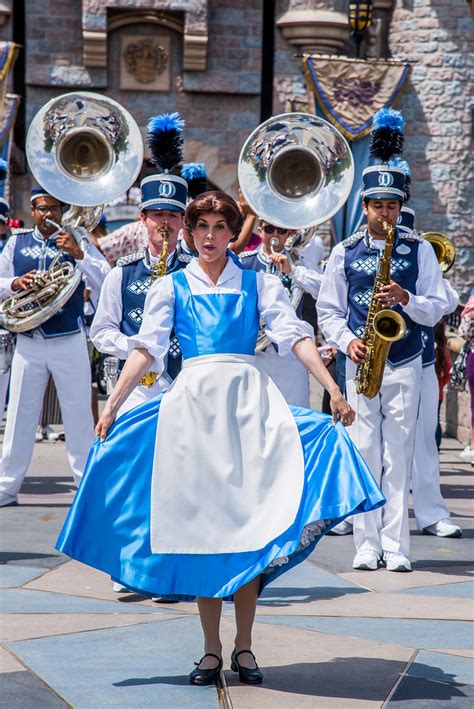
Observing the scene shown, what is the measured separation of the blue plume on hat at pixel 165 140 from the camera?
22.1ft

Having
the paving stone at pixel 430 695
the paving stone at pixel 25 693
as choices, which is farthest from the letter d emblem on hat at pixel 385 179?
the paving stone at pixel 25 693

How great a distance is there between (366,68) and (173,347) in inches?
489

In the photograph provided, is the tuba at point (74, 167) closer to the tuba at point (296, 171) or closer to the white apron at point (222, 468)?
the tuba at point (296, 171)

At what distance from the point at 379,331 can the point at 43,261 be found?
2.66 m

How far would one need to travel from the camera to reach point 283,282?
7875 mm

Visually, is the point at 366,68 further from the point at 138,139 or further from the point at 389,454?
the point at 389,454

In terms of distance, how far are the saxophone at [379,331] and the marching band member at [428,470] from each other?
853 mm

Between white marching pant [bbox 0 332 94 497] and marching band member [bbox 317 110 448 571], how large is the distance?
1932 mm

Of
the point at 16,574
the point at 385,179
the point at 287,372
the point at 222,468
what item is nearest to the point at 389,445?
the point at 287,372

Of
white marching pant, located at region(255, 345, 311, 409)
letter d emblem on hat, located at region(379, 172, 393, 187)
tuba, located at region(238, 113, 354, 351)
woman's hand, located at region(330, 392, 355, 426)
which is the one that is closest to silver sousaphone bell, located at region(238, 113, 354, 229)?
tuba, located at region(238, 113, 354, 351)

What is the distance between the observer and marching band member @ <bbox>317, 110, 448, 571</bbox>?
6734 mm

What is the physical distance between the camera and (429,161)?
62.3ft

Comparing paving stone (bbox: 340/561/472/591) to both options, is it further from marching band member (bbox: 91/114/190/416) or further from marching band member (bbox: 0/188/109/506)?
marching band member (bbox: 0/188/109/506)

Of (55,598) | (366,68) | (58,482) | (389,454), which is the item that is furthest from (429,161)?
(55,598)
